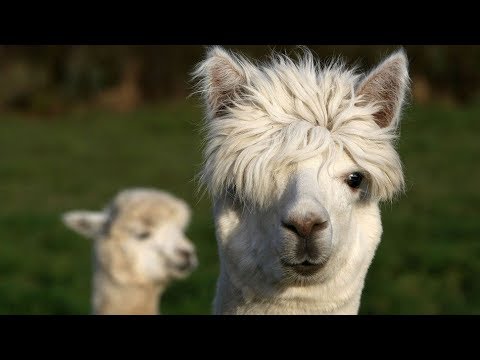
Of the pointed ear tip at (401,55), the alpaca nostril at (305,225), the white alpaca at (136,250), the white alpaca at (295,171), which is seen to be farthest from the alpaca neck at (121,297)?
the alpaca nostril at (305,225)

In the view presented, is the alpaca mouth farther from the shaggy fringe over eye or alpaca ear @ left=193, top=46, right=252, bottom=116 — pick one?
alpaca ear @ left=193, top=46, right=252, bottom=116

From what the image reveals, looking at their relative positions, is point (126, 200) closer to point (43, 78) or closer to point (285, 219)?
point (285, 219)

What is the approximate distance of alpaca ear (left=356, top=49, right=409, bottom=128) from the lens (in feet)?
11.3

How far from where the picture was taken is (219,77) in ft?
11.6

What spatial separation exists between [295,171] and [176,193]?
38.3 ft

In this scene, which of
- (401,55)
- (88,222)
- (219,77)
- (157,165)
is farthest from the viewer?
(157,165)

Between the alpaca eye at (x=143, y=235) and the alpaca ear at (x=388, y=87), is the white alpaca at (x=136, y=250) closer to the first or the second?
the alpaca eye at (x=143, y=235)

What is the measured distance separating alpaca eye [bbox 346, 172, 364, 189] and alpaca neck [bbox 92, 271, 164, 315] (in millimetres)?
3383

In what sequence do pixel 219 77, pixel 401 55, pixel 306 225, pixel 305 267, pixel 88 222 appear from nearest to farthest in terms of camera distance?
pixel 306 225 < pixel 305 267 < pixel 401 55 < pixel 219 77 < pixel 88 222

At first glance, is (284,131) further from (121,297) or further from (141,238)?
(141,238)

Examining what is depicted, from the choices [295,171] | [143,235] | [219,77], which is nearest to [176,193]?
[143,235]

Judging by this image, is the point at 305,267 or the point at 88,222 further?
the point at 88,222

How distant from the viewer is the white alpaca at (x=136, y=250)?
658cm

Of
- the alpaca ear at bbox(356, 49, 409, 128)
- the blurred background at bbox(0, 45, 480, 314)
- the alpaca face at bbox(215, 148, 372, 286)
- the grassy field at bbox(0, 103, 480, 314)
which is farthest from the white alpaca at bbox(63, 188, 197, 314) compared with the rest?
the alpaca ear at bbox(356, 49, 409, 128)
